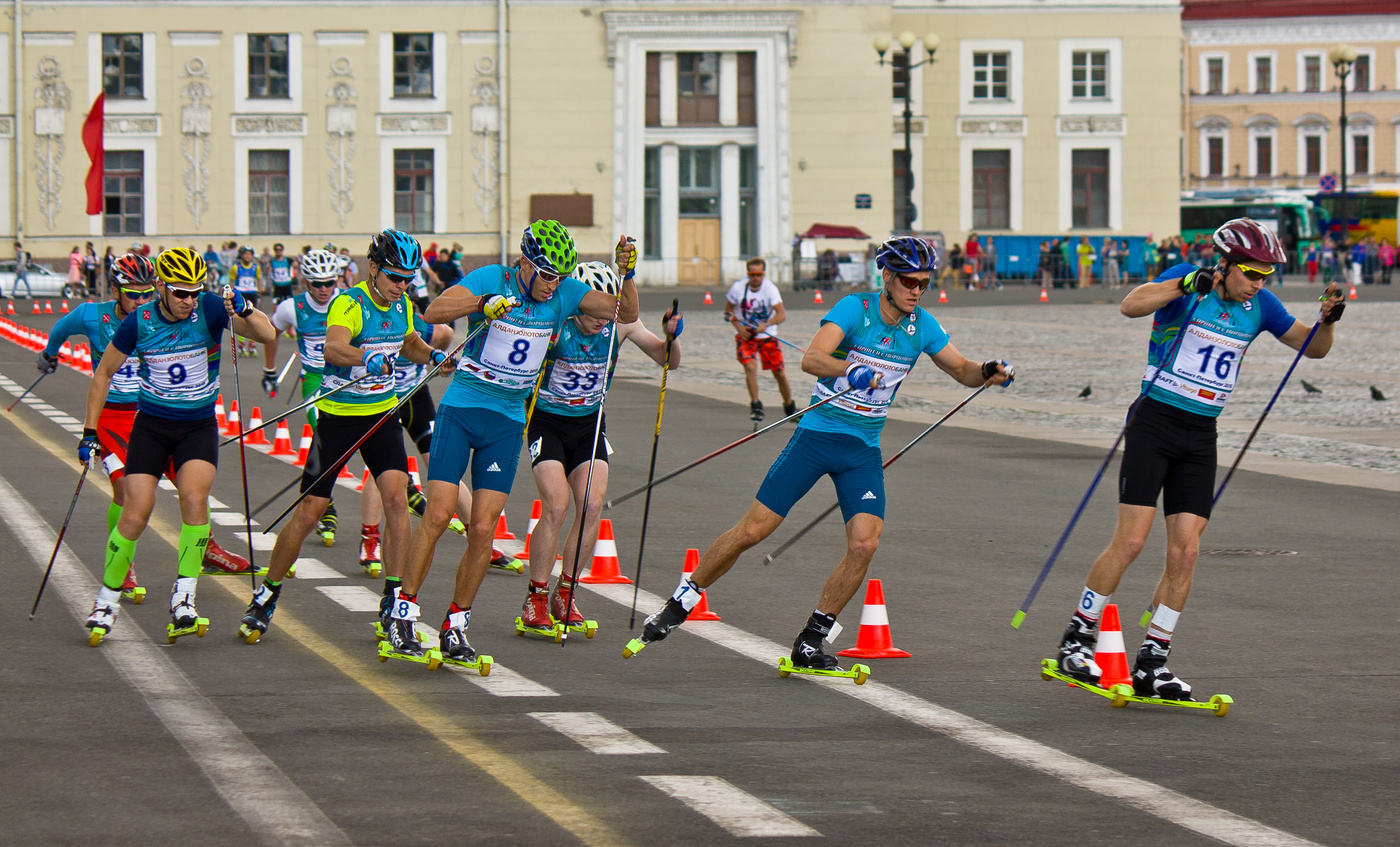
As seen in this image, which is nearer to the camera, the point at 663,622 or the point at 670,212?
the point at 663,622

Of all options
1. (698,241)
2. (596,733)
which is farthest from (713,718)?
(698,241)

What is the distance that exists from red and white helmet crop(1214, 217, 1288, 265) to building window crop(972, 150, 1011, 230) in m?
62.3

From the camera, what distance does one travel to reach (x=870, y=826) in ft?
19.1

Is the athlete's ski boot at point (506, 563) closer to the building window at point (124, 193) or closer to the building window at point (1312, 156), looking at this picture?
the building window at point (124, 193)

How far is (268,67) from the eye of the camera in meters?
62.6

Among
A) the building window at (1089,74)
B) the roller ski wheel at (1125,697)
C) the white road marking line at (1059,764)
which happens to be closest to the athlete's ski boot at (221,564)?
the white road marking line at (1059,764)

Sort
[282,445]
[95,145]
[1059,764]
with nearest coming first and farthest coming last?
[1059,764] < [282,445] < [95,145]

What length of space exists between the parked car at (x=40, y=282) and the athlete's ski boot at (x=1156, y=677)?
5330 centimetres

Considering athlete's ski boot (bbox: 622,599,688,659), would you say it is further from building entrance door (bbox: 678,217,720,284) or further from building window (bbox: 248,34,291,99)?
building window (bbox: 248,34,291,99)

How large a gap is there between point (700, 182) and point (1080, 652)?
188ft

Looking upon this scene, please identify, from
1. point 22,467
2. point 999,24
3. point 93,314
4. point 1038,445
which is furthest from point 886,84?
→ point 93,314

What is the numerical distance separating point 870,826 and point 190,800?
7.02ft

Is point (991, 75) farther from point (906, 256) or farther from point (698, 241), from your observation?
point (906, 256)

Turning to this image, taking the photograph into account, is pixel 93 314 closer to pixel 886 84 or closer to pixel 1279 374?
pixel 1279 374
